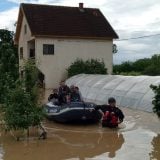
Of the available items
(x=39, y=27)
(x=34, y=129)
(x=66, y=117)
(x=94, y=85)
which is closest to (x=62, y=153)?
(x=34, y=129)

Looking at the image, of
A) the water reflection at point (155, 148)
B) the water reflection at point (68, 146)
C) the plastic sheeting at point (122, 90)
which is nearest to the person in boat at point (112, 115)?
the water reflection at point (68, 146)

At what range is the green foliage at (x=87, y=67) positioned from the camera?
3984cm

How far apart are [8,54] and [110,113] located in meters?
19.5

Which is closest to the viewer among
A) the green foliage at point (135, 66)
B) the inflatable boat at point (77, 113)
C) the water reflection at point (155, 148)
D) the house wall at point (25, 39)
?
the water reflection at point (155, 148)

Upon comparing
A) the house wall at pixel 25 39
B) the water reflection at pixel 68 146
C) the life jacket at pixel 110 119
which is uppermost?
the house wall at pixel 25 39

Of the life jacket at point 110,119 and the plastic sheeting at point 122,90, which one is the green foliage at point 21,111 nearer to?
the life jacket at point 110,119

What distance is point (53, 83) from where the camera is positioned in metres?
41.4

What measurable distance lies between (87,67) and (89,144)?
26946 mm

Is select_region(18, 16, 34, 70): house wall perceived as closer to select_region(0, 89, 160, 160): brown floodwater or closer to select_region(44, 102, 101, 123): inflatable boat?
select_region(44, 102, 101, 123): inflatable boat

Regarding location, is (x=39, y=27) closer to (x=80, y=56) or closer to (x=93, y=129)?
(x=80, y=56)

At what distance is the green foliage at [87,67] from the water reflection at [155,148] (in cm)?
2551

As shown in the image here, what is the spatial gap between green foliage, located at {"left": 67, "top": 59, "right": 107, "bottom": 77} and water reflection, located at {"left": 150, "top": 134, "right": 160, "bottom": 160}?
25.5 m

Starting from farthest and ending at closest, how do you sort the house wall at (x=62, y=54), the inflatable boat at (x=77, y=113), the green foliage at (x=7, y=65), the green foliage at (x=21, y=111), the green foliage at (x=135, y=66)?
the green foliage at (x=135, y=66) → the house wall at (x=62, y=54) → the inflatable boat at (x=77, y=113) → the green foliage at (x=7, y=65) → the green foliage at (x=21, y=111)

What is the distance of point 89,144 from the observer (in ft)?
44.0
